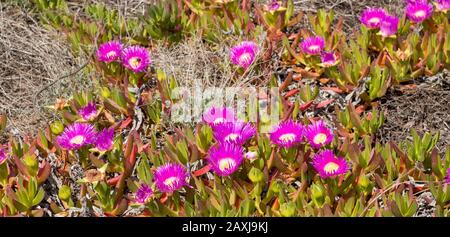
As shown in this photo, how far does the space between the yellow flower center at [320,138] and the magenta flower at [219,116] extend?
0.32m

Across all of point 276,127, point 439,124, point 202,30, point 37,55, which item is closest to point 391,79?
point 439,124

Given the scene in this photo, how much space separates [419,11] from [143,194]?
1.43m

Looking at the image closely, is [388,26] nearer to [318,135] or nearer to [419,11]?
[419,11]

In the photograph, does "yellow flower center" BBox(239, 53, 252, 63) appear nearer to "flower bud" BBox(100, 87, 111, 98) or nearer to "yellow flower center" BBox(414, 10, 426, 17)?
"flower bud" BBox(100, 87, 111, 98)

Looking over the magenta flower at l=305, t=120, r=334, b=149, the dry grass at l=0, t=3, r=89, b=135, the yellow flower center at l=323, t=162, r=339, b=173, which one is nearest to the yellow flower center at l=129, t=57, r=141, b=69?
the dry grass at l=0, t=3, r=89, b=135

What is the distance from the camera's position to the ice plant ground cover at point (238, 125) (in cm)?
212

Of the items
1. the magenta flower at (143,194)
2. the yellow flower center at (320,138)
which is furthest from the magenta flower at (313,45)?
the magenta flower at (143,194)

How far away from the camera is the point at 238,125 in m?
2.25

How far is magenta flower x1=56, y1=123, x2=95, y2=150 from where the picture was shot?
2.23 m

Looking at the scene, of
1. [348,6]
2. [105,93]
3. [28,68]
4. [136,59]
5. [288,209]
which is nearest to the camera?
[288,209]

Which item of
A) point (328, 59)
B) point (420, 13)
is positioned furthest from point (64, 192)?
point (420, 13)

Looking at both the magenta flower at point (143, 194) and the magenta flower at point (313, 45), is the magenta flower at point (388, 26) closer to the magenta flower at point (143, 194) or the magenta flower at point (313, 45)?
the magenta flower at point (313, 45)

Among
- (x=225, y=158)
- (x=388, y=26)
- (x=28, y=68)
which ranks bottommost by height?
(x=225, y=158)
